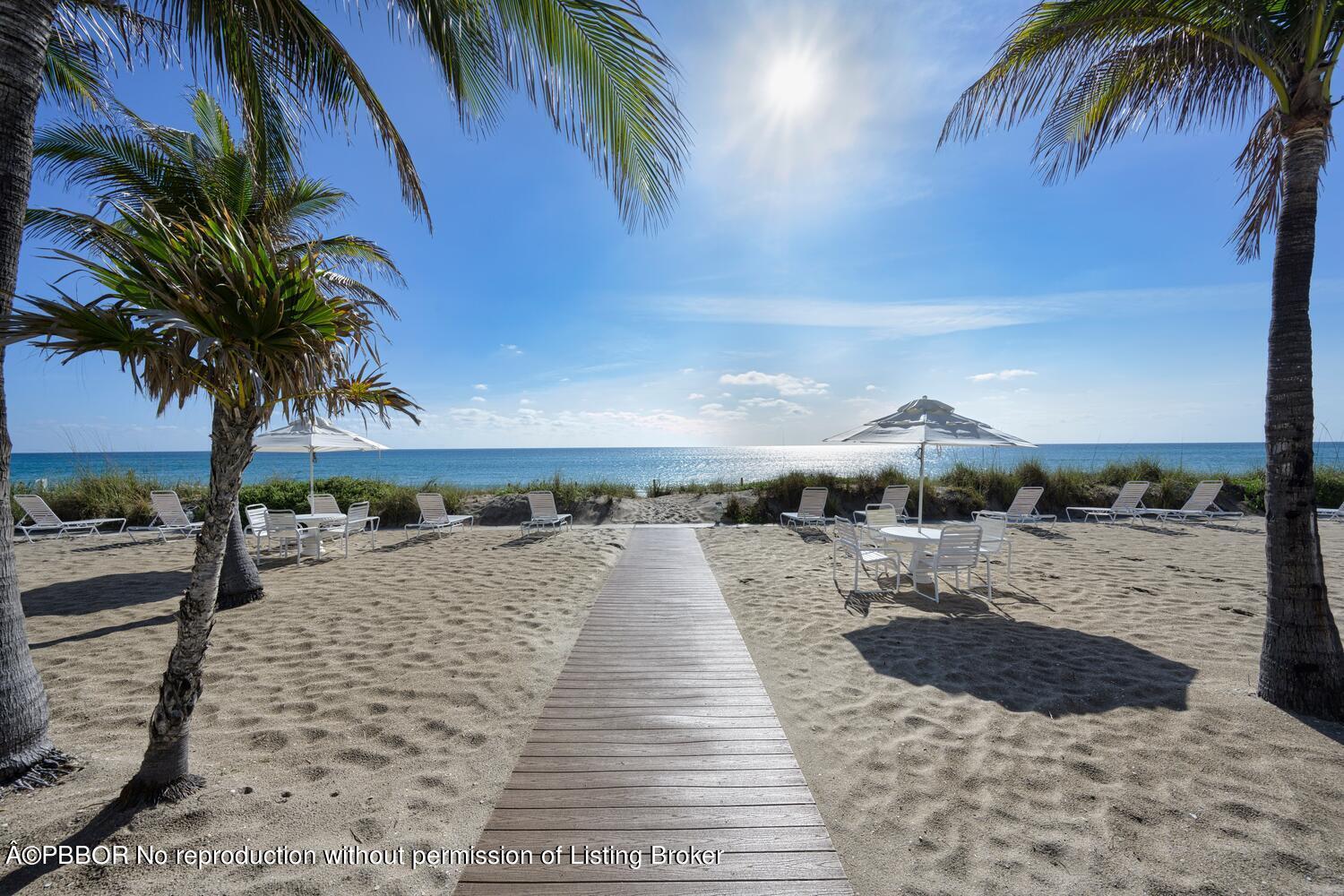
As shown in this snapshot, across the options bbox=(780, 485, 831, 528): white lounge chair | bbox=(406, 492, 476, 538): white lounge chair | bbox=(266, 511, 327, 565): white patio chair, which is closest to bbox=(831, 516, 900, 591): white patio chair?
bbox=(780, 485, 831, 528): white lounge chair

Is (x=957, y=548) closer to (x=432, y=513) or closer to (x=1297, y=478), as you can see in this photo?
(x=1297, y=478)

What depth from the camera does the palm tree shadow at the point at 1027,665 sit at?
3457 mm

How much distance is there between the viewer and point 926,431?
900 centimetres

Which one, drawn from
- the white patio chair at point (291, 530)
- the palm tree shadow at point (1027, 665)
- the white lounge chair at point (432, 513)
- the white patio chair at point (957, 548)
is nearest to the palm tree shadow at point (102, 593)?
the white patio chair at point (291, 530)

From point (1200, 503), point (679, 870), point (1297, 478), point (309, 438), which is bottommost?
point (679, 870)

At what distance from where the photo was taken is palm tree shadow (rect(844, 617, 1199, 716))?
3.46 meters

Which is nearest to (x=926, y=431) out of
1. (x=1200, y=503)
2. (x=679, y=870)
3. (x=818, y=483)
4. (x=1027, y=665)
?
(x=1027, y=665)

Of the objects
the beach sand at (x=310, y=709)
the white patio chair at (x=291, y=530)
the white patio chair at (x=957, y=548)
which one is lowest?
the beach sand at (x=310, y=709)

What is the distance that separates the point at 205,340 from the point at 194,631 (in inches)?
52.8

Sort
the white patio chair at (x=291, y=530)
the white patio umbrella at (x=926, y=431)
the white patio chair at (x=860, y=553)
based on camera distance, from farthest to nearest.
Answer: the white patio umbrella at (x=926, y=431) < the white patio chair at (x=291, y=530) < the white patio chair at (x=860, y=553)

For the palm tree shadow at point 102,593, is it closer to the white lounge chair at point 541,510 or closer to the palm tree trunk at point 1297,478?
the white lounge chair at point 541,510

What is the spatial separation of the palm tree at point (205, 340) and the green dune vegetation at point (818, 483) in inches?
463

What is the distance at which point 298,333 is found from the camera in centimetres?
207

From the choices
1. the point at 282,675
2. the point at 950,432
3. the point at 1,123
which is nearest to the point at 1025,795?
the point at 282,675
